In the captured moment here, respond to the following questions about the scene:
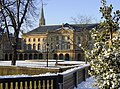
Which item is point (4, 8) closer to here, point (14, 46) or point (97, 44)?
point (14, 46)

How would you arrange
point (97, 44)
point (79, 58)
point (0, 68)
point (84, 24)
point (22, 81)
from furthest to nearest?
point (79, 58)
point (84, 24)
point (0, 68)
point (22, 81)
point (97, 44)

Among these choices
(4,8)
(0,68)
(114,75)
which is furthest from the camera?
(4,8)

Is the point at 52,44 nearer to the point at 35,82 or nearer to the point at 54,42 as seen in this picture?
the point at 54,42

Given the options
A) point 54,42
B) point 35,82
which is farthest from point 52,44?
point 35,82

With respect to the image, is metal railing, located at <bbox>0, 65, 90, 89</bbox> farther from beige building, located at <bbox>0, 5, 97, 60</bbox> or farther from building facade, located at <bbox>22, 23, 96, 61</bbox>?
beige building, located at <bbox>0, 5, 97, 60</bbox>

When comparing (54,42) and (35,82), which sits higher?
(54,42)

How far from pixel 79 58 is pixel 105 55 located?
86673 millimetres

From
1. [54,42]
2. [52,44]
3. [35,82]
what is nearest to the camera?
[35,82]

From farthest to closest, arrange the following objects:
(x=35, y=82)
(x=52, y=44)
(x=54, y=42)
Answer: (x=52, y=44) → (x=54, y=42) → (x=35, y=82)

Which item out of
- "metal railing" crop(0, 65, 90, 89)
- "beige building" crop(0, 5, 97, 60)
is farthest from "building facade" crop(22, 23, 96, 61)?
"metal railing" crop(0, 65, 90, 89)

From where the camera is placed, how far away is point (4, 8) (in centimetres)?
3122

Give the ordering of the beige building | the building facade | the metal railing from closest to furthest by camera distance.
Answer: the metal railing
the building facade
the beige building

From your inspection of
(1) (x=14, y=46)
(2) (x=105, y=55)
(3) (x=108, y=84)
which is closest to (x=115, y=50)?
(2) (x=105, y=55)

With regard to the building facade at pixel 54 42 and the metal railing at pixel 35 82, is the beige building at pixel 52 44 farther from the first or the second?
the metal railing at pixel 35 82
